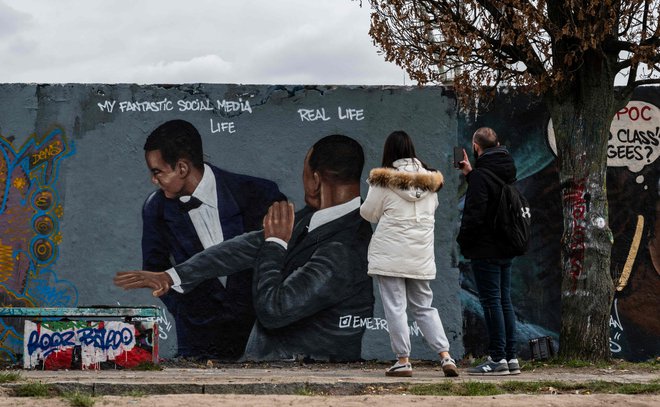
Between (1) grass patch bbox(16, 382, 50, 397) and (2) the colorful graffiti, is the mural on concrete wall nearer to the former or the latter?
(2) the colorful graffiti

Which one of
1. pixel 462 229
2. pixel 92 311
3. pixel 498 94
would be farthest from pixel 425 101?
pixel 92 311

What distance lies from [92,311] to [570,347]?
381cm

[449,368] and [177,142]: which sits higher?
[177,142]

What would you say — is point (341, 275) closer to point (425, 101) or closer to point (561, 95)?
point (425, 101)

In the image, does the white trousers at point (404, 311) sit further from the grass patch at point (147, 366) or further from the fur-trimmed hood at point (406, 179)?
the grass patch at point (147, 366)

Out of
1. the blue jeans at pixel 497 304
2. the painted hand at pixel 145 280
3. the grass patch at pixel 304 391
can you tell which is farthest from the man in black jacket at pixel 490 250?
the painted hand at pixel 145 280

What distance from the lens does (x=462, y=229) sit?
7.22 m

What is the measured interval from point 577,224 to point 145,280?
3.71 m

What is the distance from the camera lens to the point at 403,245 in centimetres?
696

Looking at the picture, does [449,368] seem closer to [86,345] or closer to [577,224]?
[577,224]

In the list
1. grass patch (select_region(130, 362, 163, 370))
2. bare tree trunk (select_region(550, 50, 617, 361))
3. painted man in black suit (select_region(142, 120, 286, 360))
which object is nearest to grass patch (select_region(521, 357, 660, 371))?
bare tree trunk (select_region(550, 50, 617, 361))

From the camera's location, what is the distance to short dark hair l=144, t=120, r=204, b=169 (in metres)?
8.67

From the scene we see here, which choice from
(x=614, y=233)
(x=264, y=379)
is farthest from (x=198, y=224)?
(x=614, y=233)

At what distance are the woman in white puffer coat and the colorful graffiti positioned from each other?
302cm
